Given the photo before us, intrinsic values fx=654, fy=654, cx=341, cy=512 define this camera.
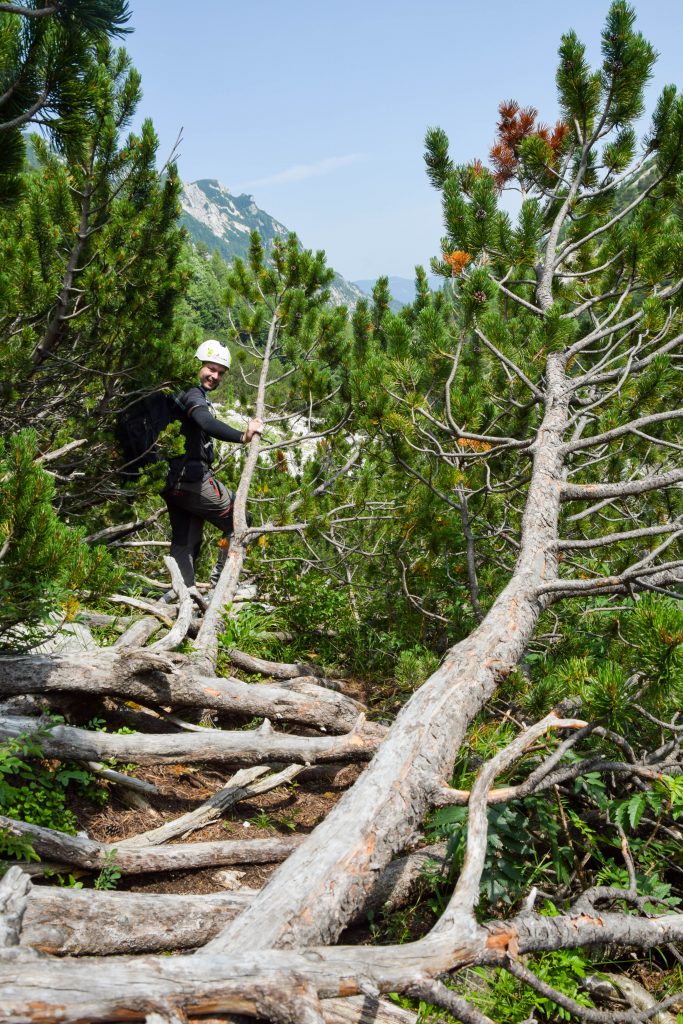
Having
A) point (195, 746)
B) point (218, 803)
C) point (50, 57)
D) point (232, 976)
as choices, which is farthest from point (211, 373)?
point (232, 976)

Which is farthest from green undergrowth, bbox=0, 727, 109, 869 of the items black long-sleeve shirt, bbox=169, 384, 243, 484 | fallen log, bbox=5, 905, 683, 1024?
black long-sleeve shirt, bbox=169, 384, 243, 484

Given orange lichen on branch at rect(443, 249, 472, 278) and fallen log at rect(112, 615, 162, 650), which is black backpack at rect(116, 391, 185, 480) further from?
orange lichen on branch at rect(443, 249, 472, 278)

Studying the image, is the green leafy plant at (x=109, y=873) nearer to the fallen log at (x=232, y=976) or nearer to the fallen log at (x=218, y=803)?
the fallen log at (x=218, y=803)

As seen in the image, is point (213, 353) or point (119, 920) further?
point (213, 353)

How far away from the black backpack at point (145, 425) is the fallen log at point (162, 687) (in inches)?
60.7

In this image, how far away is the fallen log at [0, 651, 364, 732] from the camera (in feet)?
11.0

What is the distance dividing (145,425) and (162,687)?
2.43m

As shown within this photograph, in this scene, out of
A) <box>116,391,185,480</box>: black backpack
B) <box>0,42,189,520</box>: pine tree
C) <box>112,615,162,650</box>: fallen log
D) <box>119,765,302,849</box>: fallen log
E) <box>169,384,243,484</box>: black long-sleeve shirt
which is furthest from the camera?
<box>116,391,185,480</box>: black backpack

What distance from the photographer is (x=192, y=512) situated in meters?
5.58

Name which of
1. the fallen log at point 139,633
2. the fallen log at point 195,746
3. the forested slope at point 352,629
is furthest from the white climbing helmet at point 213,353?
the fallen log at point 195,746

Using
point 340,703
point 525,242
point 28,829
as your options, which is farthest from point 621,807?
point 525,242

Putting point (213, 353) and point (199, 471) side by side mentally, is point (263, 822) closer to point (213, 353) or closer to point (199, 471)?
point (199, 471)

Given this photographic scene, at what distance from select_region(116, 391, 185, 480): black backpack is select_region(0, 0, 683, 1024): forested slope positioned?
0.51 ft

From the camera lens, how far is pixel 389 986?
6.28ft
